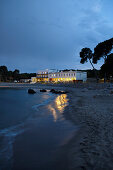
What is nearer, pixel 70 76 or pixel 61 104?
pixel 61 104

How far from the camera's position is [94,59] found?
41812mm

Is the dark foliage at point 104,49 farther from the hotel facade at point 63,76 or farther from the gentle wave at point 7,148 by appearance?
the gentle wave at point 7,148

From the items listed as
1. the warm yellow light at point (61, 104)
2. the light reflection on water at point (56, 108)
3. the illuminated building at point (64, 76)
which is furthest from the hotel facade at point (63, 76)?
the light reflection on water at point (56, 108)

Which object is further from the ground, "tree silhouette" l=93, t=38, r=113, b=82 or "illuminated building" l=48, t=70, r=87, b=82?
"tree silhouette" l=93, t=38, r=113, b=82

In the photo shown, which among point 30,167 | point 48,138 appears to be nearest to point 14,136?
point 48,138

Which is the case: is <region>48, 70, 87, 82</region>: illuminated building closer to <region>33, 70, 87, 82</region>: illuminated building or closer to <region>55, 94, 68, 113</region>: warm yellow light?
<region>33, 70, 87, 82</region>: illuminated building

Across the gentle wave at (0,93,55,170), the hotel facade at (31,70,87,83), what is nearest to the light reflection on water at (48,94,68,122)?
the gentle wave at (0,93,55,170)

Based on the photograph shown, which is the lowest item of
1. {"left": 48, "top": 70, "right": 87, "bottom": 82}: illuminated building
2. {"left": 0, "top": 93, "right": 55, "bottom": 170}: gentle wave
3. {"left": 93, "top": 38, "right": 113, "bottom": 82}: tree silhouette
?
{"left": 0, "top": 93, "right": 55, "bottom": 170}: gentle wave

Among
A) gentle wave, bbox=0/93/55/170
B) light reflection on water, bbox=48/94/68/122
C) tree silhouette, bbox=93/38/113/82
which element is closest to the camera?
gentle wave, bbox=0/93/55/170

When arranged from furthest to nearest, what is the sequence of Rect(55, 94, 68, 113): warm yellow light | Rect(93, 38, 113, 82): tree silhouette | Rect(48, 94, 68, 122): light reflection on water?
Rect(93, 38, 113, 82): tree silhouette < Rect(55, 94, 68, 113): warm yellow light < Rect(48, 94, 68, 122): light reflection on water

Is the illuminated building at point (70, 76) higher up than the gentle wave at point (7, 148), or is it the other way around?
the illuminated building at point (70, 76)

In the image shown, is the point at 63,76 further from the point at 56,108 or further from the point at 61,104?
the point at 56,108

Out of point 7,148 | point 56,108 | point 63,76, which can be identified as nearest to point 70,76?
point 63,76

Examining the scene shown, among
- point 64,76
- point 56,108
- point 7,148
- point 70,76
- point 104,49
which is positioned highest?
point 104,49
